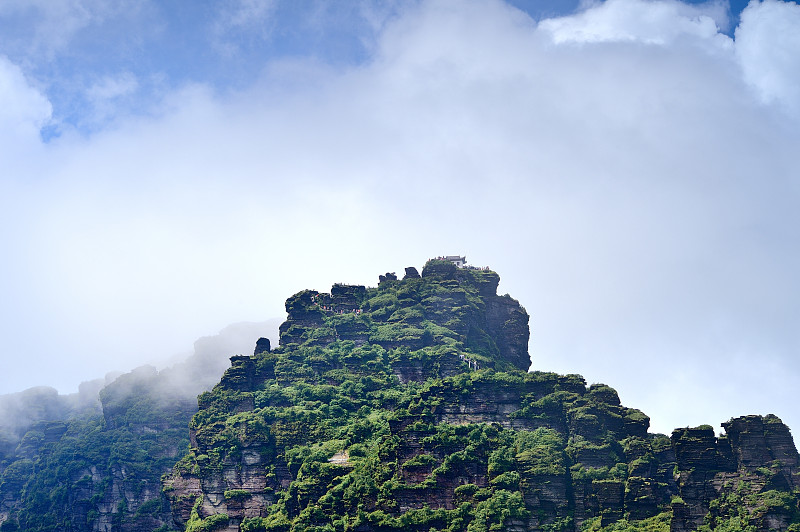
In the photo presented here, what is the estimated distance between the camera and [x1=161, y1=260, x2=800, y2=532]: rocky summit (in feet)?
270

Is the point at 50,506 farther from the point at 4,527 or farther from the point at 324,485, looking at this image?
the point at 324,485

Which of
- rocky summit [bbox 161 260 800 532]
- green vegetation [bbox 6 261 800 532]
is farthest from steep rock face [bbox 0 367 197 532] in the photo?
green vegetation [bbox 6 261 800 532]

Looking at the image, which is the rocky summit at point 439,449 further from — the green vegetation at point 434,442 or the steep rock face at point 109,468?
the steep rock face at point 109,468

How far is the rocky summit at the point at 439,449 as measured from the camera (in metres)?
82.4

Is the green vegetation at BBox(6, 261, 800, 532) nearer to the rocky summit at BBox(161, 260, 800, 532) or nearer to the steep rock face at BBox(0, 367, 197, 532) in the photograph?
the rocky summit at BBox(161, 260, 800, 532)

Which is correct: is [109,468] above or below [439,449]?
above

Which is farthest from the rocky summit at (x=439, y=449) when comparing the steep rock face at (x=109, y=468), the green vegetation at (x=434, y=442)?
the steep rock face at (x=109, y=468)

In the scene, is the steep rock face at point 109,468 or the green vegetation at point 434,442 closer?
the green vegetation at point 434,442

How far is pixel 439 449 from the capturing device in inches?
3556

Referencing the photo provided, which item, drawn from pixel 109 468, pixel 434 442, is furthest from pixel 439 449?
pixel 109 468

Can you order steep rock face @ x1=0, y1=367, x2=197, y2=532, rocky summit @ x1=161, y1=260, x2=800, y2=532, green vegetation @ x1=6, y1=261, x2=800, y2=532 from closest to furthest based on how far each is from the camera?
rocky summit @ x1=161, y1=260, x2=800, y2=532
green vegetation @ x1=6, y1=261, x2=800, y2=532
steep rock face @ x1=0, y1=367, x2=197, y2=532

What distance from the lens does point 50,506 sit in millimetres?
146250

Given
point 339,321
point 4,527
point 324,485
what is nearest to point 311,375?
point 339,321

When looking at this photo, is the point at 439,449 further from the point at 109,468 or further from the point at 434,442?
the point at 109,468
